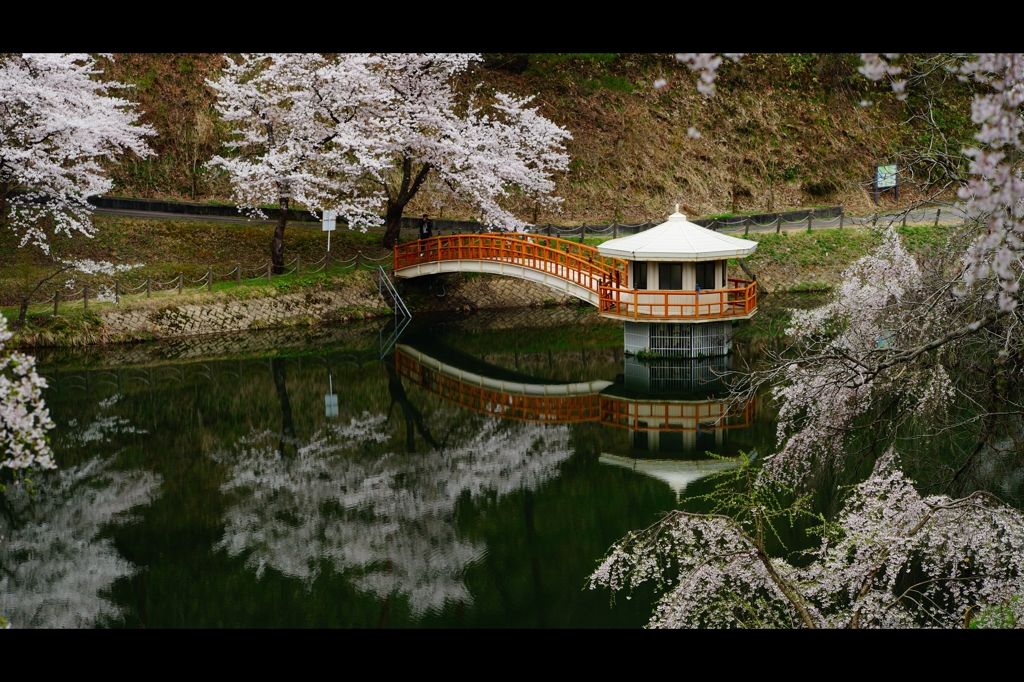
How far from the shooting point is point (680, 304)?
77.6ft

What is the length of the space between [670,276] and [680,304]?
0.81 meters

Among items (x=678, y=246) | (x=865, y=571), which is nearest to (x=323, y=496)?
(x=865, y=571)

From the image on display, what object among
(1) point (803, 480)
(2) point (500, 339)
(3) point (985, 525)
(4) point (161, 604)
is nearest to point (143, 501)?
(4) point (161, 604)

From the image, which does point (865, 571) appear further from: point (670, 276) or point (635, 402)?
point (670, 276)

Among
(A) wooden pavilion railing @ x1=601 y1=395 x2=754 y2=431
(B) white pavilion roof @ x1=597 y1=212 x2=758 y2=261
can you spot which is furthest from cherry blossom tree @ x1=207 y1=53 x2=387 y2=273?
(A) wooden pavilion railing @ x1=601 y1=395 x2=754 y2=431

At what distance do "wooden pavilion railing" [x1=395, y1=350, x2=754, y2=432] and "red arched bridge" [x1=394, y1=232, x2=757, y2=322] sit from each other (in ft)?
11.1

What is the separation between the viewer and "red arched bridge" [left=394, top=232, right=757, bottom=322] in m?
23.8

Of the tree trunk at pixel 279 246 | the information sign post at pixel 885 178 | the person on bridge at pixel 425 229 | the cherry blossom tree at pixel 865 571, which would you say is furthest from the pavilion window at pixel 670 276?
the cherry blossom tree at pixel 865 571

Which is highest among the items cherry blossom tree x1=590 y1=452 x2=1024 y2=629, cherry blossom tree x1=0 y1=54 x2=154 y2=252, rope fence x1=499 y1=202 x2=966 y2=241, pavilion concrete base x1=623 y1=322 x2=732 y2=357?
cherry blossom tree x1=0 y1=54 x2=154 y2=252

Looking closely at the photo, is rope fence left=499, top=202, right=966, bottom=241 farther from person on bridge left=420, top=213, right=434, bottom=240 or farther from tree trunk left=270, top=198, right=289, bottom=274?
tree trunk left=270, top=198, right=289, bottom=274

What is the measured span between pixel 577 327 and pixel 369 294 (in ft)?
19.6

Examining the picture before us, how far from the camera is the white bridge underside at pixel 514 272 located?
1027 inches

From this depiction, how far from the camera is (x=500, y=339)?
1057 inches

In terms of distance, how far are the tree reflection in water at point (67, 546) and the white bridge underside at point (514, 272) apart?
41.0 ft
